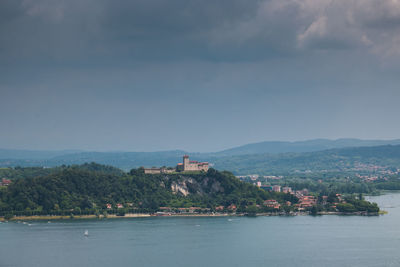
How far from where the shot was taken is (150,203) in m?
73.9

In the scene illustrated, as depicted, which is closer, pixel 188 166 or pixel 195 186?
pixel 195 186

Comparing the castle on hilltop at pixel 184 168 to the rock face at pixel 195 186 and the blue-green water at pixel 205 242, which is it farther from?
the blue-green water at pixel 205 242

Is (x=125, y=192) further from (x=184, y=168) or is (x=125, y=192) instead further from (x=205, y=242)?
(x=205, y=242)

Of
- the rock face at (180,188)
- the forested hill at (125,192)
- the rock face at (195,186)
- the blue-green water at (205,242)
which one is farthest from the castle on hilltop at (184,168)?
the blue-green water at (205,242)

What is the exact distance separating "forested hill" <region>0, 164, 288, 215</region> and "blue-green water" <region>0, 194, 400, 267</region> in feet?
20.9

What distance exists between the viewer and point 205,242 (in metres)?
51.9

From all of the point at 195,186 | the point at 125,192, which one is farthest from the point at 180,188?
the point at 125,192

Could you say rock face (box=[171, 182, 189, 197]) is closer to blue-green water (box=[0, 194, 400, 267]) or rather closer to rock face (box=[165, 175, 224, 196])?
rock face (box=[165, 175, 224, 196])

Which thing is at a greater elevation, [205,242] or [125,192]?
[125,192]

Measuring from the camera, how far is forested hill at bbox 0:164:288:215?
71.6 metres

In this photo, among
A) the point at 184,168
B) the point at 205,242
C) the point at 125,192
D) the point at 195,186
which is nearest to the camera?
the point at 205,242

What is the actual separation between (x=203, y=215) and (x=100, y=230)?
53.3ft

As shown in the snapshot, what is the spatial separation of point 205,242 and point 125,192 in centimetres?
2665

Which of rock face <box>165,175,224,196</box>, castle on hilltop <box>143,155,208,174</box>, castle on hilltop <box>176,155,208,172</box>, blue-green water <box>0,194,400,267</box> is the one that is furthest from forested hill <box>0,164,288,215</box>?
blue-green water <box>0,194,400,267</box>
